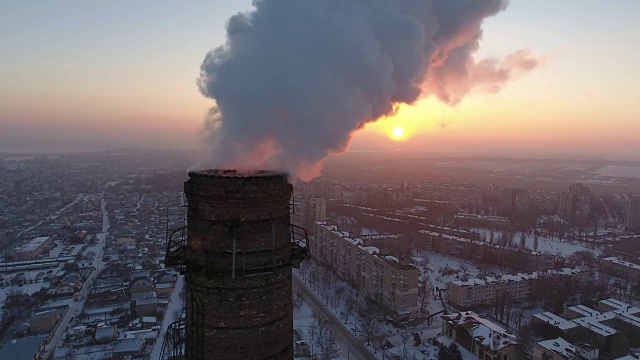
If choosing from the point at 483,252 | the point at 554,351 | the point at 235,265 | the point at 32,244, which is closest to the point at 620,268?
the point at 483,252

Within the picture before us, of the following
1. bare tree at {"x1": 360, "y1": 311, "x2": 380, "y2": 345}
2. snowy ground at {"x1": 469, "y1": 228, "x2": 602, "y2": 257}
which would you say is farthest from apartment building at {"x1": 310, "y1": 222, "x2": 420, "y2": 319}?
snowy ground at {"x1": 469, "y1": 228, "x2": 602, "y2": 257}

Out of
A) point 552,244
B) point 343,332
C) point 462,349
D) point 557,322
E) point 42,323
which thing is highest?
point 557,322

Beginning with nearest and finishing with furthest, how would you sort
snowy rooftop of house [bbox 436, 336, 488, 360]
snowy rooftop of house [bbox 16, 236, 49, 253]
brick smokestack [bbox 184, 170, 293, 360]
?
brick smokestack [bbox 184, 170, 293, 360] → snowy rooftop of house [bbox 436, 336, 488, 360] → snowy rooftop of house [bbox 16, 236, 49, 253]

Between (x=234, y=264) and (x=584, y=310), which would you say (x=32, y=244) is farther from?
(x=234, y=264)

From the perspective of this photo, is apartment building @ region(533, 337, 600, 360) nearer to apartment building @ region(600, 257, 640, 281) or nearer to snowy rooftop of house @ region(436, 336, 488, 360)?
snowy rooftop of house @ region(436, 336, 488, 360)

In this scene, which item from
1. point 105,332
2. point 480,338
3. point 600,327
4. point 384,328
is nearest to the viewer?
point 480,338

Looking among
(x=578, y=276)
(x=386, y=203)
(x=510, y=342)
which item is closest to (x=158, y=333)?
(x=510, y=342)

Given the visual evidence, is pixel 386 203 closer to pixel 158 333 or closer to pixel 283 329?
pixel 158 333

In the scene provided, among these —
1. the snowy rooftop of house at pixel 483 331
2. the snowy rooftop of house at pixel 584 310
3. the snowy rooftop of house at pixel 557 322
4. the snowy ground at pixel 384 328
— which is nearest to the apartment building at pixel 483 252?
the snowy rooftop of house at pixel 584 310
